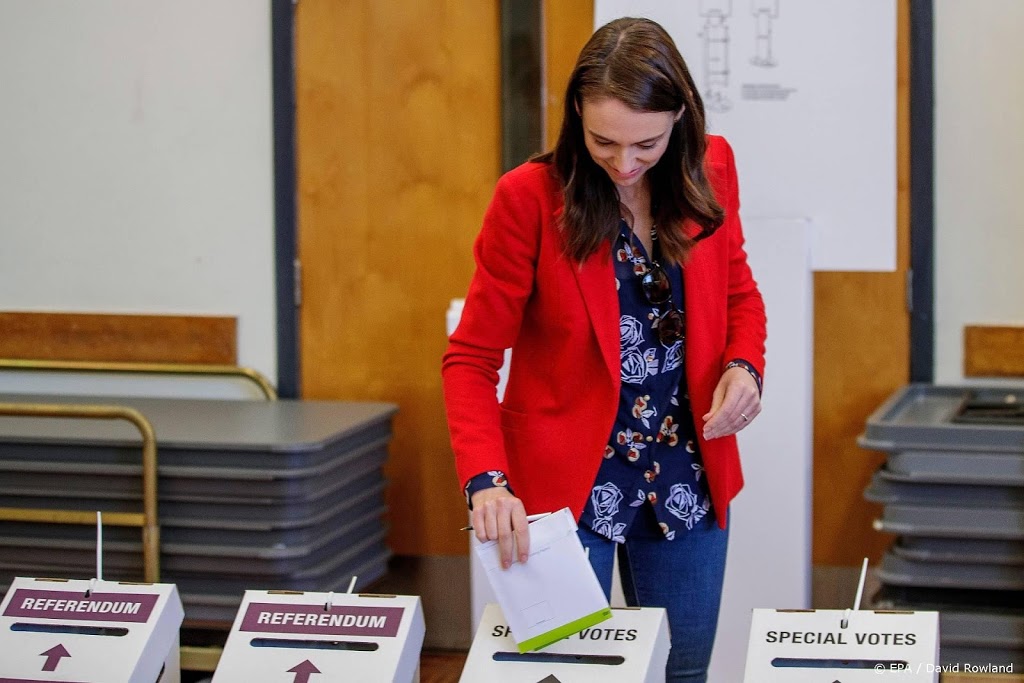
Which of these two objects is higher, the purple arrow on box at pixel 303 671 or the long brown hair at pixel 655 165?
the long brown hair at pixel 655 165

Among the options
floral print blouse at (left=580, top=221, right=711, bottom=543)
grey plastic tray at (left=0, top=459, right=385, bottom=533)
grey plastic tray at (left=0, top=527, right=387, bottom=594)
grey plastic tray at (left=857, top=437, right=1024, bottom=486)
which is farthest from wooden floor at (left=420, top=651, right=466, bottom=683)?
floral print blouse at (left=580, top=221, right=711, bottom=543)

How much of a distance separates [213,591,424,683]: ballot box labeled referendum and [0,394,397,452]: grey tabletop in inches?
45.6

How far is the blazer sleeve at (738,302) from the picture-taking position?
174 cm

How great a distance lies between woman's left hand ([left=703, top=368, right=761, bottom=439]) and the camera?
163cm

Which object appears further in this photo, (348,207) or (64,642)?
(348,207)

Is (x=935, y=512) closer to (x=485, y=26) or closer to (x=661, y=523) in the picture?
(x=661, y=523)

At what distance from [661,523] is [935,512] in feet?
2.97

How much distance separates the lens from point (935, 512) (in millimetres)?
2422

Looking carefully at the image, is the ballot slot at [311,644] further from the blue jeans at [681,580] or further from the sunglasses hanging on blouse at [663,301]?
the sunglasses hanging on blouse at [663,301]

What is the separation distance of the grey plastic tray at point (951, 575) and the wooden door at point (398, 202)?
112 cm

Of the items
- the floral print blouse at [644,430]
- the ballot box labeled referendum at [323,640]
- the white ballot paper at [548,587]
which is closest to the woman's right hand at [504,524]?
the white ballot paper at [548,587]

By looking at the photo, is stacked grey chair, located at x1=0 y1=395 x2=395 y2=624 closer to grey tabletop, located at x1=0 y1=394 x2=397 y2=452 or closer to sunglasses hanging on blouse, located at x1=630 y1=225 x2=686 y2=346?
grey tabletop, located at x1=0 y1=394 x2=397 y2=452

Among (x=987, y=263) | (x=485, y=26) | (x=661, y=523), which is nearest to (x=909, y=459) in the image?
(x=987, y=263)

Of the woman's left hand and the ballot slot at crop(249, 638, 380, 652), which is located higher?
the woman's left hand
